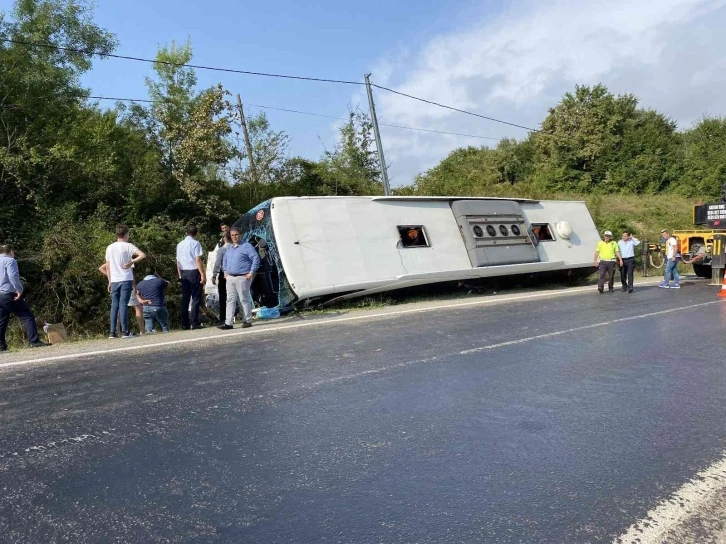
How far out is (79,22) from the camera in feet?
49.8

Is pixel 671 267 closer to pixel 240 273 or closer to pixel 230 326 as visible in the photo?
pixel 240 273

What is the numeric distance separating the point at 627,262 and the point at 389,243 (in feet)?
21.1

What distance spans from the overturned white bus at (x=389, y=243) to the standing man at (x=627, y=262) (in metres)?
1.50

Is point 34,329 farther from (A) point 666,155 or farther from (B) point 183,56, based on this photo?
(A) point 666,155

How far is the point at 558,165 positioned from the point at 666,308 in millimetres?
27927

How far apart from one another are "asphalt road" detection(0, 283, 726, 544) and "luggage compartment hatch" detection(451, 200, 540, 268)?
22.3 feet

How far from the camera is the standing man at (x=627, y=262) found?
14141 millimetres

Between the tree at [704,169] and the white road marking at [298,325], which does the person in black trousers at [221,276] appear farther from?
the tree at [704,169]

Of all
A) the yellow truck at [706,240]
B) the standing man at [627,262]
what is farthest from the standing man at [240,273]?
the yellow truck at [706,240]

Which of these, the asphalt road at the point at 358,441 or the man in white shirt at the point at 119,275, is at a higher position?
the man in white shirt at the point at 119,275

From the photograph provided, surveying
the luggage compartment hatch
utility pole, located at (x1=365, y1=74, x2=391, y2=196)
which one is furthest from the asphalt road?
utility pole, located at (x1=365, y1=74, x2=391, y2=196)

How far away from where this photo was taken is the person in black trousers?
10102 mm

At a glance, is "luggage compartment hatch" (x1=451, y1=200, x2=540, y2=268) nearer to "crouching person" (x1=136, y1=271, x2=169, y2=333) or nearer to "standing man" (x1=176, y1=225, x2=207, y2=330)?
"standing man" (x1=176, y1=225, x2=207, y2=330)

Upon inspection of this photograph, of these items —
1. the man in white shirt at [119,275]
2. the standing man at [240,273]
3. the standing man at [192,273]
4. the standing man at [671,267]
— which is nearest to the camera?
the man in white shirt at [119,275]
